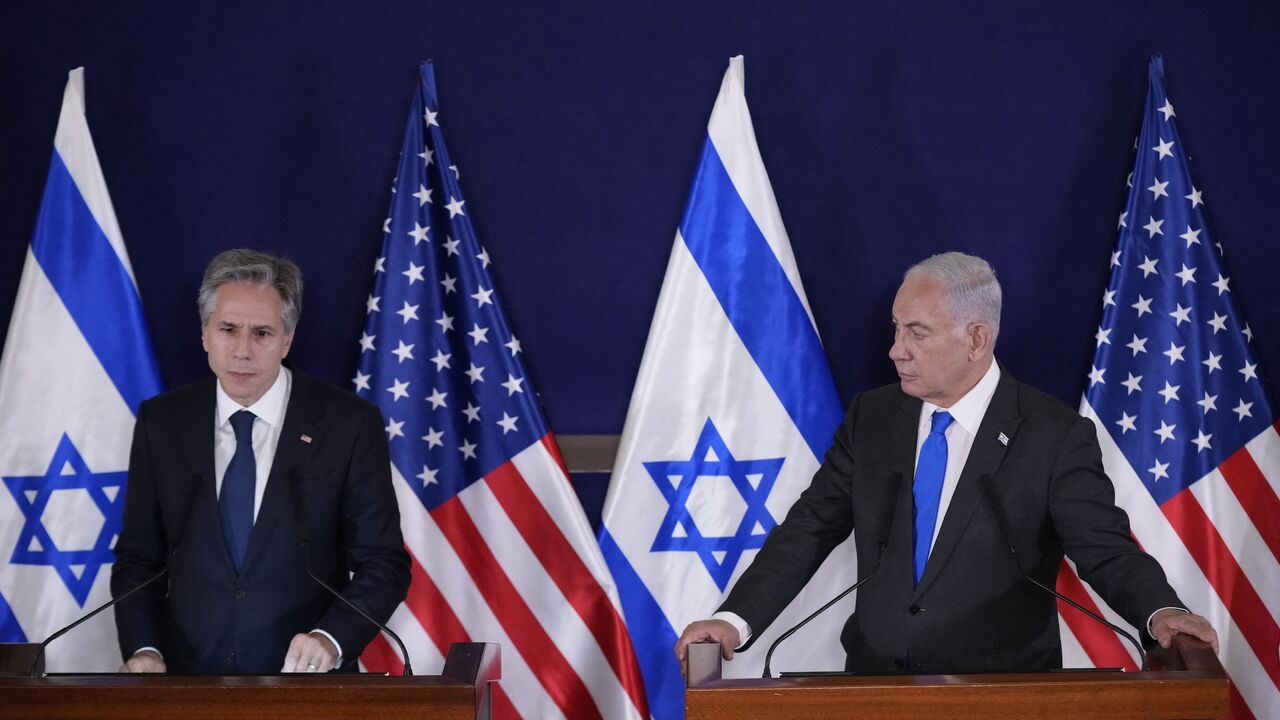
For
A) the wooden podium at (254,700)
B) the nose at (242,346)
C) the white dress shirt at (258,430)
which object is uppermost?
the nose at (242,346)

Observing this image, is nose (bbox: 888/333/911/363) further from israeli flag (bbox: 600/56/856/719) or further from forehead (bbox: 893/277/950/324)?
israeli flag (bbox: 600/56/856/719)

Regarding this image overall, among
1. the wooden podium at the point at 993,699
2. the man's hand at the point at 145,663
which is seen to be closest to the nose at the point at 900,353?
the wooden podium at the point at 993,699

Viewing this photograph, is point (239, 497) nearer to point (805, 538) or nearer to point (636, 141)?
point (805, 538)

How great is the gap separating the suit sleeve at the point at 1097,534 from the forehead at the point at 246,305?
1.73 meters

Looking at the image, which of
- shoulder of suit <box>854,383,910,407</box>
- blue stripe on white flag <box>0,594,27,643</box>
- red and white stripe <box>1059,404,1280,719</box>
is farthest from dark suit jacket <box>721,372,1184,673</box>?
blue stripe on white flag <box>0,594,27,643</box>

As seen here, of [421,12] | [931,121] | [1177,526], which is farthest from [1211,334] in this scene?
[421,12]

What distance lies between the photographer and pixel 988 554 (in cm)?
260

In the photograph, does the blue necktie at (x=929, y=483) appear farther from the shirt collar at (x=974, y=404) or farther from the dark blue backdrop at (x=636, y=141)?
the dark blue backdrop at (x=636, y=141)

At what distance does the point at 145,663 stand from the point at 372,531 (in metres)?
0.53

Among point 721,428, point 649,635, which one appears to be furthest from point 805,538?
point 649,635

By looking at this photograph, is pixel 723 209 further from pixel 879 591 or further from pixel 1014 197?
pixel 879 591

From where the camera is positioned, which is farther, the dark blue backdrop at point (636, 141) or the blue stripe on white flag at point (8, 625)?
the dark blue backdrop at point (636, 141)

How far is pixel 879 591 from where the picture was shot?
2.68m

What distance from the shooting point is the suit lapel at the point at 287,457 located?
2.71m
